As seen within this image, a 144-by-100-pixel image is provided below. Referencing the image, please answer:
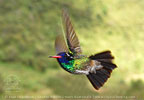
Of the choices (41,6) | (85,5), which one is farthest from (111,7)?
(41,6)

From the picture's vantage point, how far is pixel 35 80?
2.28 metres

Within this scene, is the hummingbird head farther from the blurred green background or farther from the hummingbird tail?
the blurred green background

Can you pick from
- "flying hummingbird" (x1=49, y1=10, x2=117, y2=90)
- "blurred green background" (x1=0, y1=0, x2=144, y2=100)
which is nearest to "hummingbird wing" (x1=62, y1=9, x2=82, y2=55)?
"flying hummingbird" (x1=49, y1=10, x2=117, y2=90)

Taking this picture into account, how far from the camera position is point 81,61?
360 millimetres

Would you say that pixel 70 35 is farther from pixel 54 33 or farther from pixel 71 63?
pixel 54 33

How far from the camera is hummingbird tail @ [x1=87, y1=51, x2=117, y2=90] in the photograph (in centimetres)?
31

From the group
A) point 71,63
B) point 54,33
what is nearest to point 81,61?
point 71,63

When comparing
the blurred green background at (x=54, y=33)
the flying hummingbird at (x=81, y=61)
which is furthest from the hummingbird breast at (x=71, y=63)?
the blurred green background at (x=54, y=33)

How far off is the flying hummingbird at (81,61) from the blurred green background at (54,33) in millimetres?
1769

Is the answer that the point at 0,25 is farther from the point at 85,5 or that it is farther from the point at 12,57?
the point at 85,5

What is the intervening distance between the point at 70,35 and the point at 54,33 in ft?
6.97

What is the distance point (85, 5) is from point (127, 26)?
49 centimetres

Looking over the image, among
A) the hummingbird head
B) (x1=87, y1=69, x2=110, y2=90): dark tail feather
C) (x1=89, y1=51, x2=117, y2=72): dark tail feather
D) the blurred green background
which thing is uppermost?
(x1=89, y1=51, x2=117, y2=72): dark tail feather

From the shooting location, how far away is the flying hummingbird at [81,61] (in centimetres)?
32
